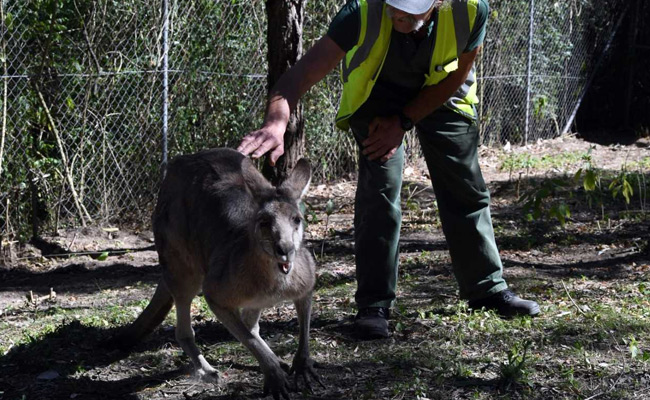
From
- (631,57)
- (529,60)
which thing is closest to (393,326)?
(529,60)

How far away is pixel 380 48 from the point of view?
15.8ft

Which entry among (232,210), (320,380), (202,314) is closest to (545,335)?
(320,380)

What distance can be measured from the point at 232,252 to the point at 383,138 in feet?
3.74

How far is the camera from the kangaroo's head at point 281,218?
409 centimetres

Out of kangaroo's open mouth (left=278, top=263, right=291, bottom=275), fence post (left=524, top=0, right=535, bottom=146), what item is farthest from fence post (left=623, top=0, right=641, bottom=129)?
kangaroo's open mouth (left=278, top=263, right=291, bottom=275)

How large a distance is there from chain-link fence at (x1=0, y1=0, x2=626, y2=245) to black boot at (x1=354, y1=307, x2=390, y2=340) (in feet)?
13.4

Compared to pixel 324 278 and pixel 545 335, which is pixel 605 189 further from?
pixel 545 335

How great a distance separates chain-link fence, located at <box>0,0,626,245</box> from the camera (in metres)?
7.96

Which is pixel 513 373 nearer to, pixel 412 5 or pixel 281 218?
pixel 281 218

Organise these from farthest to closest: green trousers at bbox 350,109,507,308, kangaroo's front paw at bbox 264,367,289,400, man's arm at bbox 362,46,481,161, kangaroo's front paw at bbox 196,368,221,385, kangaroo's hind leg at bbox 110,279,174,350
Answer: green trousers at bbox 350,109,507,308, kangaroo's hind leg at bbox 110,279,174,350, man's arm at bbox 362,46,481,161, kangaroo's front paw at bbox 196,368,221,385, kangaroo's front paw at bbox 264,367,289,400

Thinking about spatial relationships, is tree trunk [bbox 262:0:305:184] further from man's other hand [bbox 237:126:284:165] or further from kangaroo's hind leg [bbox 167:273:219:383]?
man's other hand [bbox 237:126:284:165]

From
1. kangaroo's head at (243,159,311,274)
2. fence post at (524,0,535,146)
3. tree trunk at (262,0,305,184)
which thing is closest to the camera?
kangaroo's head at (243,159,311,274)

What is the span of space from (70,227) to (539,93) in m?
8.69

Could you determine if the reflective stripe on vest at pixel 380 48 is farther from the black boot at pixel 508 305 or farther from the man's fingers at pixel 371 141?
the black boot at pixel 508 305
